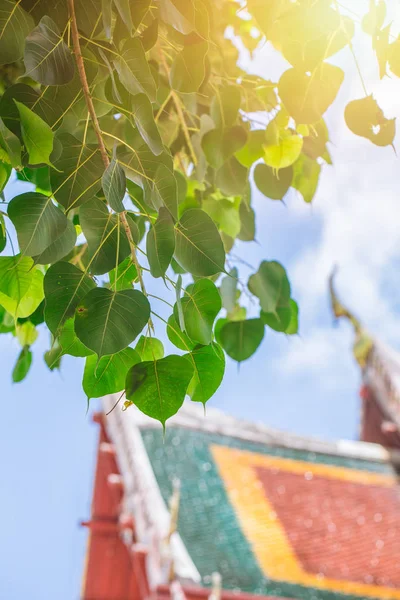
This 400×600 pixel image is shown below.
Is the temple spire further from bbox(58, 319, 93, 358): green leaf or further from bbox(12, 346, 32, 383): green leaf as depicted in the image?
bbox(58, 319, 93, 358): green leaf

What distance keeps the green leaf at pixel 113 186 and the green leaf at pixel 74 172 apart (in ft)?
0.23

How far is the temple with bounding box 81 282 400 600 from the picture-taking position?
3740 millimetres

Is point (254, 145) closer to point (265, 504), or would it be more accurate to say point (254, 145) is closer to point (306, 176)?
point (306, 176)

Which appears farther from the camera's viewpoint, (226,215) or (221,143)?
(226,215)

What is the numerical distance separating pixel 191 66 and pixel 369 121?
228 millimetres

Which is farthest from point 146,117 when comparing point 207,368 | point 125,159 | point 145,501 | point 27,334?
point 145,501

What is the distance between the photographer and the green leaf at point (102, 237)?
609 mm

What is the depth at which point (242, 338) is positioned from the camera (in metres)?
0.92

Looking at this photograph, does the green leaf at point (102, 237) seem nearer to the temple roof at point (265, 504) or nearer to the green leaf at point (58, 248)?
the green leaf at point (58, 248)

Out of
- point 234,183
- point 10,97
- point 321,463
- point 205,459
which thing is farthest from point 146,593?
point 10,97

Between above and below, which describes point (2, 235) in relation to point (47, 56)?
below

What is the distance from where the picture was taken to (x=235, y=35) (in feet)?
5.12

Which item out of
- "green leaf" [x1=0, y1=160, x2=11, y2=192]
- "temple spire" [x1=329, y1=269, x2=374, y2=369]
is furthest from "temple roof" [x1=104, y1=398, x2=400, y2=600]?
"green leaf" [x1=0, y1=160, x2=11, y2=192]

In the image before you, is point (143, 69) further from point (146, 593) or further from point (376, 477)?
point (376, 477)
